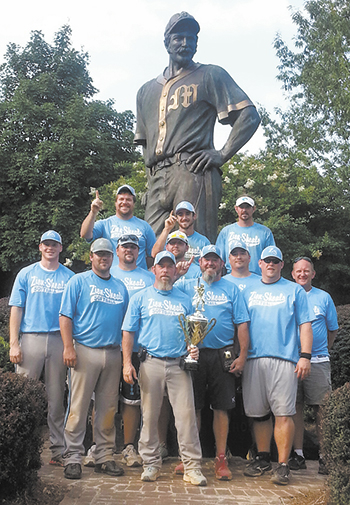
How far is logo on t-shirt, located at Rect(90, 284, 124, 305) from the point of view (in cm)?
586

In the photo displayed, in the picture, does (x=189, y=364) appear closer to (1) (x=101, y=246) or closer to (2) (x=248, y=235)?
(1) (x=101, y=246)

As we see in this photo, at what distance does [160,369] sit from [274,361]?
43.6 inches

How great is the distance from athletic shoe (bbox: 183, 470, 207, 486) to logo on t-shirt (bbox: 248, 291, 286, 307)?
5.44ft

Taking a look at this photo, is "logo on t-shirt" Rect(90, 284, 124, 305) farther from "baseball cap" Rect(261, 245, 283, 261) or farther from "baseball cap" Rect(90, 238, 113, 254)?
"baseball cap" Rect(261, 245, 283, 261)

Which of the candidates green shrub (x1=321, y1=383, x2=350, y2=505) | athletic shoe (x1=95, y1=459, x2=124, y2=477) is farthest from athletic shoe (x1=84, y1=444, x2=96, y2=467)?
green shrub (x1=321, y1=383, x2=350, y2=505)

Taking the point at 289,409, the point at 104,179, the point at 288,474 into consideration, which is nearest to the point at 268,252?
the point at 289,409

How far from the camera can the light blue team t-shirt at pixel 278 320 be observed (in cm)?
591

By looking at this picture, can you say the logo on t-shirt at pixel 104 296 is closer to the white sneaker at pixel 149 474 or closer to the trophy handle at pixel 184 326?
the trophy handle at pixel 184 326

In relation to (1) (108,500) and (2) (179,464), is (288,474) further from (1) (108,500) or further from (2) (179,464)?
(1) (108,500)

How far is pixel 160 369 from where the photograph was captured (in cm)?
568

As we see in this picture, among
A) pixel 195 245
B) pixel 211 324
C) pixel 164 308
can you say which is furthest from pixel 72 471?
pixel 195 245

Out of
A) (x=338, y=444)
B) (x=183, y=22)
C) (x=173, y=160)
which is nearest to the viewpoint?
(x=338, y=444)

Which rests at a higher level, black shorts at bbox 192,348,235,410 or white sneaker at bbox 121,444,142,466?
black shorts at bbox 192,348,235,410

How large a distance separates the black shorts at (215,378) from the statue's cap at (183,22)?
12.7 feet
